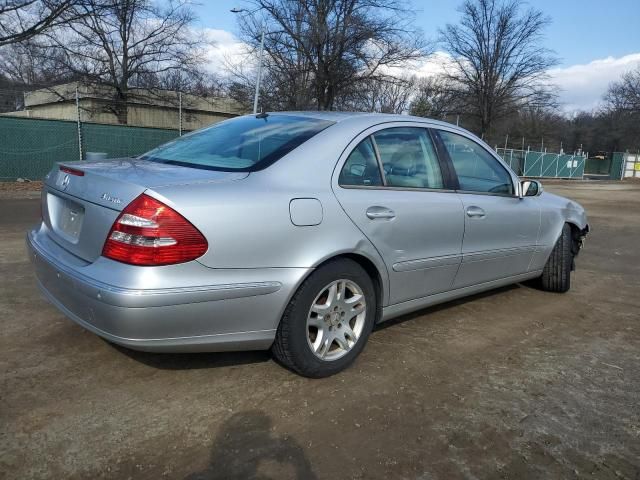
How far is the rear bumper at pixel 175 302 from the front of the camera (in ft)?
7.59

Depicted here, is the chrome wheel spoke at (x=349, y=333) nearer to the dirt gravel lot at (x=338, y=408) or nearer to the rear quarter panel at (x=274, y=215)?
the dirt gravel lot at (x=338, y=408)

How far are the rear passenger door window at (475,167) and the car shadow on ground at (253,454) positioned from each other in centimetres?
223

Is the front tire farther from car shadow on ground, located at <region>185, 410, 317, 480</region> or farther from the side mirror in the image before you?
the side mirror

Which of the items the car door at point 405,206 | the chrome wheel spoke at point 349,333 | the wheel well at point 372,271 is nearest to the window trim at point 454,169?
the car door at point 405,206

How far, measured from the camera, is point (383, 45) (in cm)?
1992

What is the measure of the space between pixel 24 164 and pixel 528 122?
50.3 meters

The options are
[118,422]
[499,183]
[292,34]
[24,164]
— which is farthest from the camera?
[292,34]

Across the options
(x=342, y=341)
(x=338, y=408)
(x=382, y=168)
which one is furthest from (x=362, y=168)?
(x=338, y=408)

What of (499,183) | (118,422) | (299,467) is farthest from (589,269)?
(118,422)

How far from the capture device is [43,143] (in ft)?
50.9

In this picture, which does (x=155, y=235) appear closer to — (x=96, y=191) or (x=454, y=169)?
(x=96, y=191)

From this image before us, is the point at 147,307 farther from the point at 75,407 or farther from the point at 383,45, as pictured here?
the point at 383,45

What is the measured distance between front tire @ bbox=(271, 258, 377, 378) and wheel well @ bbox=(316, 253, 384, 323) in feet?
0.11

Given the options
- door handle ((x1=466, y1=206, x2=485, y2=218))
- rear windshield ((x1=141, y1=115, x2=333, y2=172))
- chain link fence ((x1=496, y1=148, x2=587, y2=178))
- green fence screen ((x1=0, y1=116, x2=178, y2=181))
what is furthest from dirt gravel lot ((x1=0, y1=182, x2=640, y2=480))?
chain link fence ((x1=496, y1=148, x2=587, y2=178))
